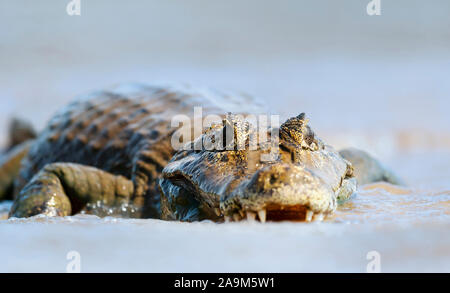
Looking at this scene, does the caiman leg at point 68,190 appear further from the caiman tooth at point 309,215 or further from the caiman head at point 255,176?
the caiman tooth at point 309,215

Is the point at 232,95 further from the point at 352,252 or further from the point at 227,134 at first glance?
the point at 352,252

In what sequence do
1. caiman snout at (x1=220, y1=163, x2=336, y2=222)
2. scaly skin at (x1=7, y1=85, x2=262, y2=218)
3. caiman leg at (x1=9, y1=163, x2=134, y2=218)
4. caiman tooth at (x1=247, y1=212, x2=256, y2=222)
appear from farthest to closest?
scaly skin at (x1=7, y1=85, x2=262, y2=218) → caiman leg at (x1=9, y1=163, x2=134, y2=218) → caiman tooth at (x1=247, y1=212, x2=256, y2=222) → caiman snout at (x1=220, y1=163, x2=336, y2=222)

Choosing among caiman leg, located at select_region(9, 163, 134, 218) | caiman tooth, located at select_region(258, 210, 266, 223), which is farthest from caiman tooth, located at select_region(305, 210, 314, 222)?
caiman leg, located at select_region(9, 163, 134, 218)

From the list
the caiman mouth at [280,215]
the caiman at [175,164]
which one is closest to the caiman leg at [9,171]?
the caiman at [175,164]

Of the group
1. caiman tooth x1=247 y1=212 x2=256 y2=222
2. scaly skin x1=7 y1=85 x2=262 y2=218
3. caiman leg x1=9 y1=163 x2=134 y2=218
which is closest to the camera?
caiman tooth x1=247 y1=212 x2=256 y2=222

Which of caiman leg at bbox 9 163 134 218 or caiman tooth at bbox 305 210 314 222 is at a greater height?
caiman tooth at bbox 305 210 314 222

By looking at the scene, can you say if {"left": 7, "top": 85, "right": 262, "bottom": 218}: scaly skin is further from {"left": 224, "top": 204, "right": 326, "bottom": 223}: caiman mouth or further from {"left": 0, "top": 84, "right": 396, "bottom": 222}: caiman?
{"left": 224, "top": 204, "right": 326, "bottom": 223}: caiman mouth

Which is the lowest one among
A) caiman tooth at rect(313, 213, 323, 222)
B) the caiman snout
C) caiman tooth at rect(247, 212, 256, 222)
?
caiman tooth at rect(313, 213, 323, 222)
